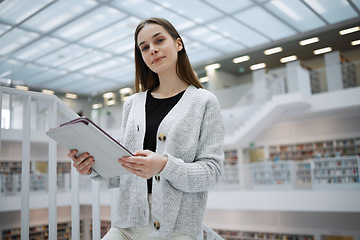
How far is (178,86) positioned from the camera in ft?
4.41

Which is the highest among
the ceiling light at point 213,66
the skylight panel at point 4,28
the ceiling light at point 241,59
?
the skylight panel at point 4,28

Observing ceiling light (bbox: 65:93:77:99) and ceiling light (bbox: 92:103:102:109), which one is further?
ceiling light (bbox: 65:93:77:99)

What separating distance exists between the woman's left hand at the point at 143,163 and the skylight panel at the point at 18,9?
8.33 m

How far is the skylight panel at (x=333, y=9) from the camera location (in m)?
9.04

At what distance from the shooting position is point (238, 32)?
35.3 ft

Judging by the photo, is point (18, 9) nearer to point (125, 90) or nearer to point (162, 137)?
point (125, 90)

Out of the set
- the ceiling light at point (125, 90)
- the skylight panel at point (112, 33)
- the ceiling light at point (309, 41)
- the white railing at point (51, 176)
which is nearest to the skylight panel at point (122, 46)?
the skylight panel at point (112, 33)

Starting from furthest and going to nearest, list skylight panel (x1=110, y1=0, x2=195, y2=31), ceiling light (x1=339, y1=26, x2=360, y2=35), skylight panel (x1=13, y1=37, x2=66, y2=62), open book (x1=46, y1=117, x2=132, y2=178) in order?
1. ceiling light (x1=339, y1=26, x2=360, y2=35)
2. skylight panel (x1=13, y1=37, x2=66, y2=62)
3. skylight panel (x1=110, y1=0, x2=195, y2=31)
4. open book (x1=46, y1=117, x2=132, y2=178)

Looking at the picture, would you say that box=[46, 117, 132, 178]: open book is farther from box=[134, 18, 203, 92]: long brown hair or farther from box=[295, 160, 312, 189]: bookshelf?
box=[295, 160, 312, 189]: bookshelf

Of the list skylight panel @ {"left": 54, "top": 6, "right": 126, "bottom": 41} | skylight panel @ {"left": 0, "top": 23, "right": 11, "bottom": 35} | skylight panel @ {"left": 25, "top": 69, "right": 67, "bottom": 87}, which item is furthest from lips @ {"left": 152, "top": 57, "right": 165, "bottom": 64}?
skylight panel @ {"left": 25, "top": 69, "right": 67, "bottom": 87}

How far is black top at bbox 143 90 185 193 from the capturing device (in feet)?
4.05

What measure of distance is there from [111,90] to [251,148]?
7.07 meters

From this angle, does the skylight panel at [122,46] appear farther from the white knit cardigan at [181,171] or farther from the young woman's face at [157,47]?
the white knit cardigan at [181,171]

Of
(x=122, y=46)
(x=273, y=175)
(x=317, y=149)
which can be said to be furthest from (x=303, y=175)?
(x=122, y=46)
